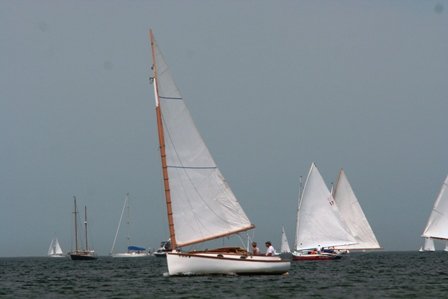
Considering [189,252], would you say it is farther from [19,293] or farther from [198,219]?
[19,293]

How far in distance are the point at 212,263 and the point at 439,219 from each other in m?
48.4

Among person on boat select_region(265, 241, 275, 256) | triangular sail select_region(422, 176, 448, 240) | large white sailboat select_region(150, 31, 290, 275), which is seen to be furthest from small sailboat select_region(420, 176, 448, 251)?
large white sailboat select_region(150, 31, 290, 275)

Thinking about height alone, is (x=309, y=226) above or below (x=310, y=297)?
above

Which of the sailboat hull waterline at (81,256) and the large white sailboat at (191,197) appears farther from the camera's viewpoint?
the sailboat hull waterline at (81,256)

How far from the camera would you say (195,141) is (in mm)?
48844

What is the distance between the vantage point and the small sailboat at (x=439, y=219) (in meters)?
90.6

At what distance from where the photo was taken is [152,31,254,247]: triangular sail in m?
48.2

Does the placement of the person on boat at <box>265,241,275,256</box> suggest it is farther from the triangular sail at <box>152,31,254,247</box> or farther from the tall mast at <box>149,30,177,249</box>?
the tall mast at <box>149,30,177,249</box>

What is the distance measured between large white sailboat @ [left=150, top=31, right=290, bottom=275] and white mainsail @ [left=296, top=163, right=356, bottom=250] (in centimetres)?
4746

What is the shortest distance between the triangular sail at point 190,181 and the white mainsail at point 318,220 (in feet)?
156

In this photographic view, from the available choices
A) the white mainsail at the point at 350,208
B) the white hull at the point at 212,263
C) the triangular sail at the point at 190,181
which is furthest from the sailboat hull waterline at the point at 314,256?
the triangular sail at the point at 190,181

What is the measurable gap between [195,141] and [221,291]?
→ 30.6 ft

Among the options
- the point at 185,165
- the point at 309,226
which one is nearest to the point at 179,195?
the point at 185,165

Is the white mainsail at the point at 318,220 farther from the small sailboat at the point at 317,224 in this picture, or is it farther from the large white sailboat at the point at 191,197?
the large white sailboat at the point at 191,197
